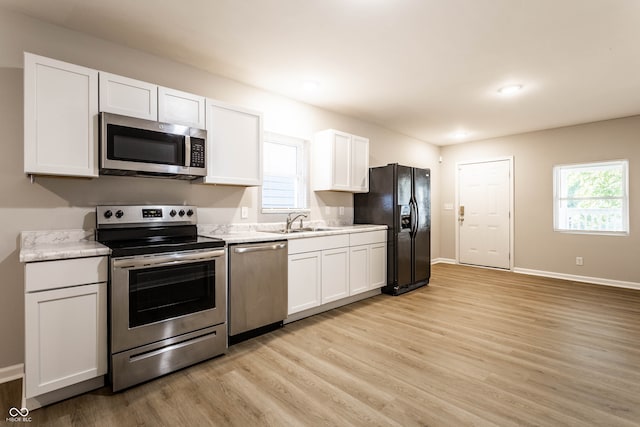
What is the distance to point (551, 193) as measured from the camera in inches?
216

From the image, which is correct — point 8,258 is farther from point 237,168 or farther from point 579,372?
point 579,372

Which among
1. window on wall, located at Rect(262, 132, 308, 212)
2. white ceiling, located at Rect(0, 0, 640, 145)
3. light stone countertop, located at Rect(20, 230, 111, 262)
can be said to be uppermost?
white ceiling, located at Rect(0, 0, 640, 145)

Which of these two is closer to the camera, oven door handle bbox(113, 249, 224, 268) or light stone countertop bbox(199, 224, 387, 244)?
oven door handle bbox(113, 249, 224, 268)

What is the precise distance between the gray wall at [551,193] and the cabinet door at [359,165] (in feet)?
10.1

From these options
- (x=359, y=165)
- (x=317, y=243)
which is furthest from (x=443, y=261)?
(x=317, y=243)

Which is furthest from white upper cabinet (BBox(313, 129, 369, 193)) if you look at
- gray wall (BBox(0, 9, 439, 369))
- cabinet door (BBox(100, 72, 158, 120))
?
cabinet door (BBox(100, 72, 158, 120))

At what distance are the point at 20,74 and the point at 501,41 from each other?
3738mm

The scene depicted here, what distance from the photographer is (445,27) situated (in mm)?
2502

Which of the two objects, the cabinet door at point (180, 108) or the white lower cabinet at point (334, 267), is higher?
the cabinet door at point (180, 108)

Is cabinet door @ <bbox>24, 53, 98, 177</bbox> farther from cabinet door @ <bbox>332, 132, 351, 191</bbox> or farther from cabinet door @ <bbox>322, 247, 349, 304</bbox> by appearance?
cabinet door @ <bbox>332, 132, 351, 191</bbox>

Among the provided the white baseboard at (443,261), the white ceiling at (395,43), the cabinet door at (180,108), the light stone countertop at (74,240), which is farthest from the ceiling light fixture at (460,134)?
the cabinet door at (180,108)

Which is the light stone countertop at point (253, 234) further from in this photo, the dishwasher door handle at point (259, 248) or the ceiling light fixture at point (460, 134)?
the ceiling light fixture at point (460, 134)

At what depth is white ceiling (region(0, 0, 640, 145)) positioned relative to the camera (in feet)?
7.41

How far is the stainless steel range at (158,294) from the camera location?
2.09 meters
